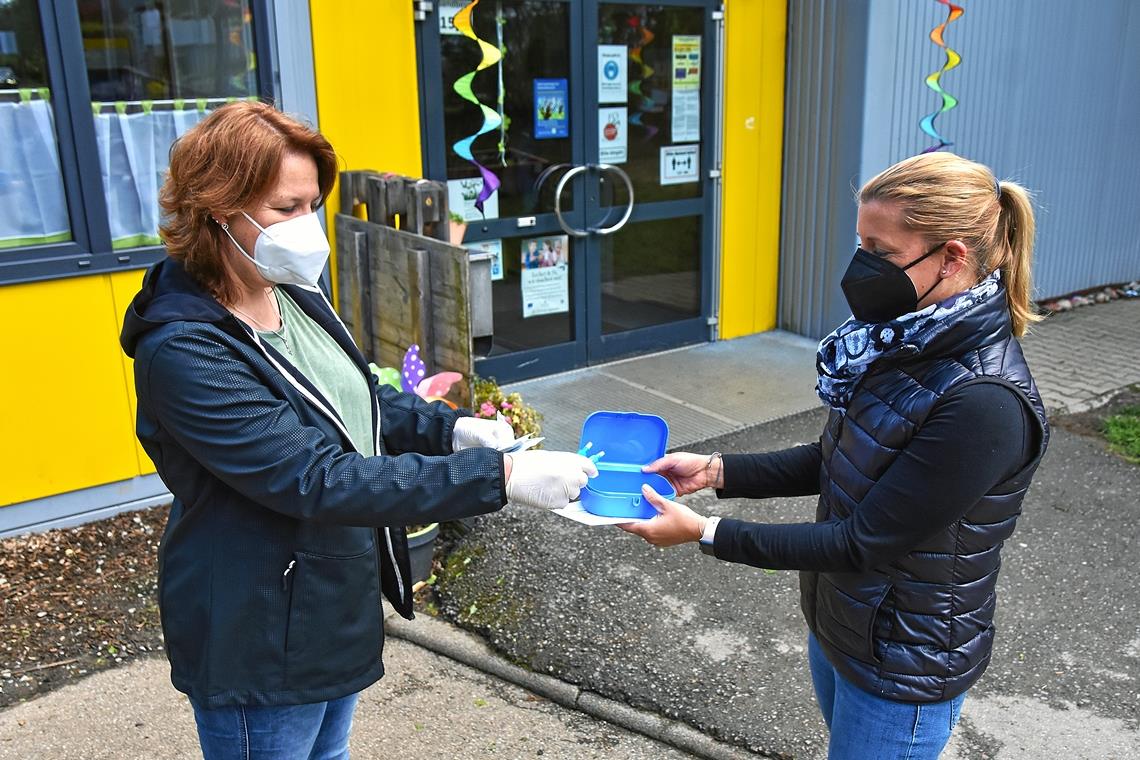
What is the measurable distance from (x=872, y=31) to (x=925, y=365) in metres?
5.45

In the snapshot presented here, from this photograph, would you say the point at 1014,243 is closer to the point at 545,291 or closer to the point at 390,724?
the point at 390,724

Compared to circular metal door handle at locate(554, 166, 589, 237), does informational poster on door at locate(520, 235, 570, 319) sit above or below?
below

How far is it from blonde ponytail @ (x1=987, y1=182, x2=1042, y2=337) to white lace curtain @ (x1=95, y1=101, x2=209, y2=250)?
3.71 m

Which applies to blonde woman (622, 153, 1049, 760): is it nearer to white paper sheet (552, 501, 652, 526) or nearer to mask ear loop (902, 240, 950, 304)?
mask ear loop (902, 240, 950, 304)

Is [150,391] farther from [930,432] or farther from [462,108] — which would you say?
[462,108]

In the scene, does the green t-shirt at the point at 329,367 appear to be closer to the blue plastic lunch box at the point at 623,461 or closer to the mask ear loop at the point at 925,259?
the blue plastic lunch box at the point at 623,461

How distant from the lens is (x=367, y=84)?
5496 mm

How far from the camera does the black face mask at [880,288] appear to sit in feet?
6.89

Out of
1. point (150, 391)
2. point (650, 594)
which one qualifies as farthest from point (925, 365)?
point (650, 594)

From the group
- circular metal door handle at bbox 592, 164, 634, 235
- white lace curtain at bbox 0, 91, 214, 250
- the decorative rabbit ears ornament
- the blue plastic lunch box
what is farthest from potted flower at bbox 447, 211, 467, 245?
the blue plastic lunch box

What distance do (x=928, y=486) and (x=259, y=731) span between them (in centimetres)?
144

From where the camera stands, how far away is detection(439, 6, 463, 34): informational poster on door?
5.75 meters

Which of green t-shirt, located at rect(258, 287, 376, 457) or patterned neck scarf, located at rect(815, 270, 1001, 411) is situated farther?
green t-shirt, located at rect(258, 287, 376, 457)

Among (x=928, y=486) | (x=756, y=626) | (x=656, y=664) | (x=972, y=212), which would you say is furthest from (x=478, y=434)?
(x=756, y=626)
